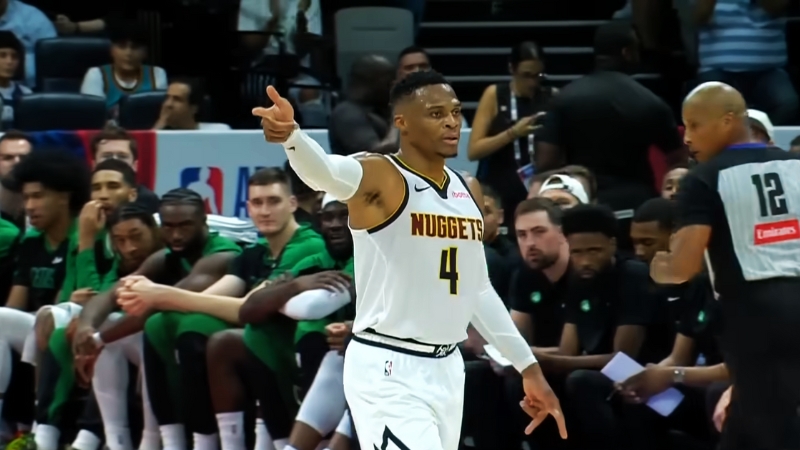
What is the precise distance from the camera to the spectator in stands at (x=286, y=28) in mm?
12320

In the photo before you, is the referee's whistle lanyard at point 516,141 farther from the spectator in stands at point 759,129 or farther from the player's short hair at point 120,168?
the player's short hair at point 120,168

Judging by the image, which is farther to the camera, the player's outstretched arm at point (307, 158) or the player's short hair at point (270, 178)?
the player's short hair at point (270, 178)

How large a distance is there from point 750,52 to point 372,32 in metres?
3.11

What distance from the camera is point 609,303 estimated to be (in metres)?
7.83

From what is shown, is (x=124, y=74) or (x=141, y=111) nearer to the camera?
(x=141, y=111)

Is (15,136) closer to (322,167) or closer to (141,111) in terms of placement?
(141,111)

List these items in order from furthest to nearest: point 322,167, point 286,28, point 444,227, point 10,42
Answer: point 286,28 < point 10,42 < point 444,227 < point 322,167

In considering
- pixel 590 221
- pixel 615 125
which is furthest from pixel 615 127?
pixel 590 221

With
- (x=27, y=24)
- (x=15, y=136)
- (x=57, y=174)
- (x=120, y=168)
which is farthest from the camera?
(x=27, y=24)

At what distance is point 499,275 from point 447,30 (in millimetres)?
6117

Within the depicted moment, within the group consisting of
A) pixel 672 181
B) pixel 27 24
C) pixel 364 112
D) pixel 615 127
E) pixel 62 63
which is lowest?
pixel 672 181

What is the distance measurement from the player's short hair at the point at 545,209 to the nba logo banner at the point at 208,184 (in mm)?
3010

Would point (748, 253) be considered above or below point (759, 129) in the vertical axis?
below

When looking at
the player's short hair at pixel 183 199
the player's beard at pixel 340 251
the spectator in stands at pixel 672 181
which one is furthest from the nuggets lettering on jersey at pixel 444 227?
the player's short hair at pixel 183 199
